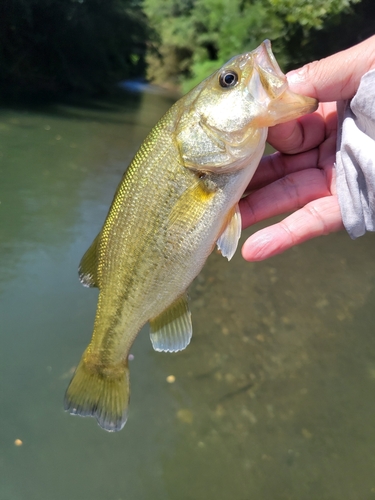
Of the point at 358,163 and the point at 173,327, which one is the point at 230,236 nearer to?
the point at 173,327

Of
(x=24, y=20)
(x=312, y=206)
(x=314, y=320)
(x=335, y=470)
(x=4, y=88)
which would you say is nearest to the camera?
(x=312, y=206)

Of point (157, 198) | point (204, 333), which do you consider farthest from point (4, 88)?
point (157, 198)

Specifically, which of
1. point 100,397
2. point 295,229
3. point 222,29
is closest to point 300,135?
point 295,229

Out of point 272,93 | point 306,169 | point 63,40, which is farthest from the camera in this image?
point 63,40

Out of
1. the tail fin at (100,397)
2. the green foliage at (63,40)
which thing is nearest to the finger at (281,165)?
the tail fin at (100,397)

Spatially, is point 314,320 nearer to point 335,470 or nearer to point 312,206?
point 335,470

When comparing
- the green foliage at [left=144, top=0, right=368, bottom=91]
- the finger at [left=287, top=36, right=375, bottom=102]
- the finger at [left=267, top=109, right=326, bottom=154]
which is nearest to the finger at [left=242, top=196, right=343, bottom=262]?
the finger at [left=267, top=109, right=326, bottom=154]
